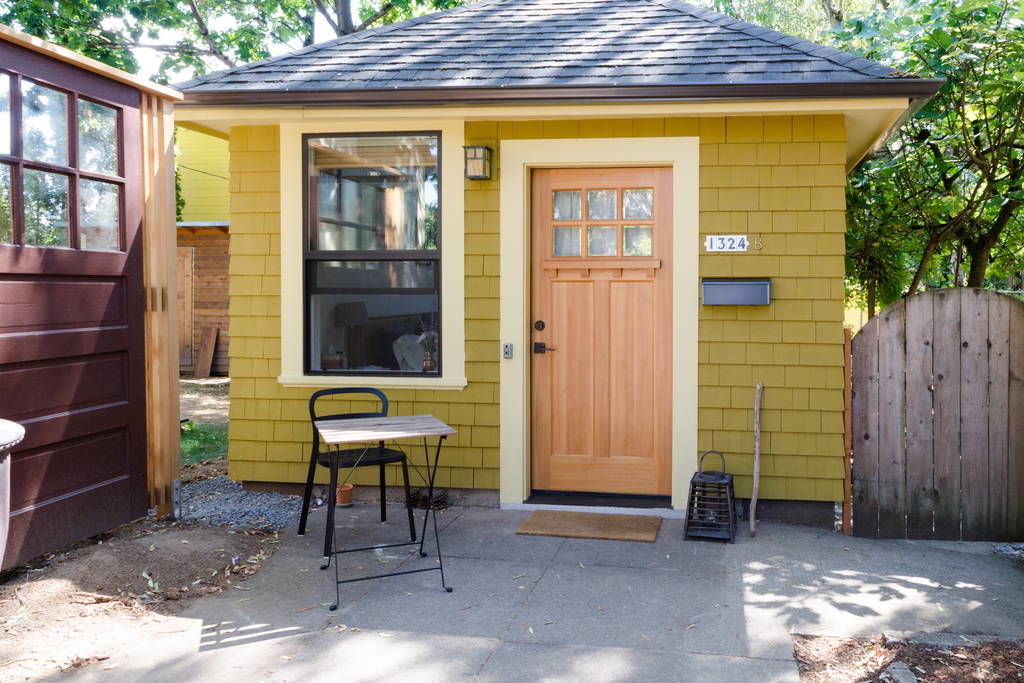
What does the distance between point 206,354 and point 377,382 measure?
31.4 ft

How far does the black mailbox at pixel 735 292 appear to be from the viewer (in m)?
5.33

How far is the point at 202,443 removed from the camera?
27.9ft

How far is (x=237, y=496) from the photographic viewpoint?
598 centimetres

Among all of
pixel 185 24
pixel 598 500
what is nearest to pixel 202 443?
pixel 598 500

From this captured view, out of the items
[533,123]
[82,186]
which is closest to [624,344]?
[533,123]

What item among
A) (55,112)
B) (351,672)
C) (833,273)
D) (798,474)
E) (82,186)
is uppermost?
(55,112)

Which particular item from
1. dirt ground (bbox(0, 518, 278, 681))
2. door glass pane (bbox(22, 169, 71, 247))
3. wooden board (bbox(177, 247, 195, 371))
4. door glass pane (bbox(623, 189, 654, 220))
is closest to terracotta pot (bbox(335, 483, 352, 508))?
dirt ground (bbox(0, 518, 278, 681))

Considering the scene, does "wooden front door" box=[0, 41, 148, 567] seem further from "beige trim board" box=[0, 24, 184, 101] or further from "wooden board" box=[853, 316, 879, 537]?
"wooden board" box=[853, 316, 879, 537]

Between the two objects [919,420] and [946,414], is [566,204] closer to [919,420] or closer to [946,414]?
[919,420]

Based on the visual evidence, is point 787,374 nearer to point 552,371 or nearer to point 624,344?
point 624,344

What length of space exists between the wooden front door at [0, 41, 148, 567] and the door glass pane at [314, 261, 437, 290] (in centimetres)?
124

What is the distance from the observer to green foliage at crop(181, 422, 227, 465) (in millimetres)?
7794

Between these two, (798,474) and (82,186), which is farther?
(798,474)

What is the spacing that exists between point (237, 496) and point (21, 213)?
2500 millimetres
